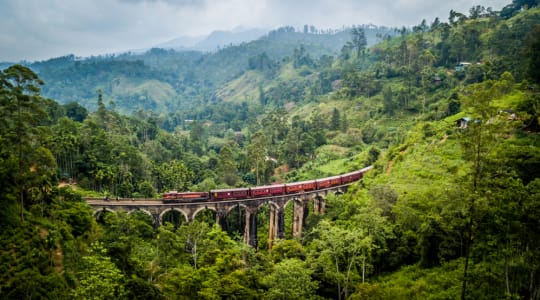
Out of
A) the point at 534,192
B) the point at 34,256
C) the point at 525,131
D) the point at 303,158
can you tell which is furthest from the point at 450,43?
the point at 34,256

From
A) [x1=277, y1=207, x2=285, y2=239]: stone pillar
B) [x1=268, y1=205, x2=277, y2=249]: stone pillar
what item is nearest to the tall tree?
[x1=277, y1=207, x2=285, y2=239]: stone pillar

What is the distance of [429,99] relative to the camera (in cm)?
6838

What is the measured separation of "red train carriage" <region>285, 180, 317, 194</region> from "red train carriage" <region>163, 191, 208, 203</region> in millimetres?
9270

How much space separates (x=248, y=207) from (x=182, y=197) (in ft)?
22.7

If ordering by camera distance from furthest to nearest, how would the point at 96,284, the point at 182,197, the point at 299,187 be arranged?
1. the point at 299,187
2. the point at 182,197
3. the point at 96,284

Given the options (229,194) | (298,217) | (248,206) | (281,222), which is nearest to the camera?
(229,194)

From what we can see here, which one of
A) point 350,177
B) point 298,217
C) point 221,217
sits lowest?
point 298,217

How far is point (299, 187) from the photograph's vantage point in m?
44.0

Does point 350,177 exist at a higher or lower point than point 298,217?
higher

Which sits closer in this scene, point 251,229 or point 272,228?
point 251,229

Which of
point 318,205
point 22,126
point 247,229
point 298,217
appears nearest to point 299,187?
point 298,217

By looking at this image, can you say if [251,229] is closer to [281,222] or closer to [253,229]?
[253,229]

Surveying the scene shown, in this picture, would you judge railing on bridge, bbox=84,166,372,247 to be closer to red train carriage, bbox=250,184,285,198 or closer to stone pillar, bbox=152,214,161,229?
stone pillar, bbox=152,214,161,229

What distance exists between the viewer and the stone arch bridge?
37.9 meters
